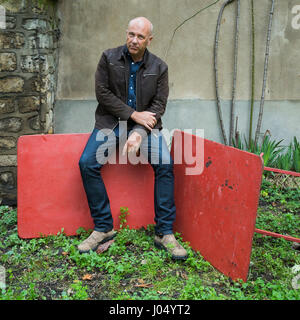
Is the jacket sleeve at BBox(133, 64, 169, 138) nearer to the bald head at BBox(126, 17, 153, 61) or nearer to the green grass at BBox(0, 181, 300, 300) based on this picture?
the bald head at BBox(126, 17, 153, 61)

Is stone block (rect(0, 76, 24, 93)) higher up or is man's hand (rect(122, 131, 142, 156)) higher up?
stone block (rect(0, 76, 24, 93))

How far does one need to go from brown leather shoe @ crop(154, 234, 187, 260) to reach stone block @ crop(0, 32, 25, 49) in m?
2.43

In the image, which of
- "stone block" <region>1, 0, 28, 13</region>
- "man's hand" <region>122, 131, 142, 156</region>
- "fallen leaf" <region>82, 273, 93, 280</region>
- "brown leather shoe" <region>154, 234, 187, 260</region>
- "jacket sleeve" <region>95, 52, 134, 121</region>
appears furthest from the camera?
"stone block" <region>1, 0, 28, 13</region>

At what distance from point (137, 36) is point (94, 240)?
168cm

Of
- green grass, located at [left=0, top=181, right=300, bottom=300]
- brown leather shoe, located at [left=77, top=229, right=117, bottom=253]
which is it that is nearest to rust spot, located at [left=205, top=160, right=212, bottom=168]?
green grass, located at [left=0, top=181, right=300, bottom=300]

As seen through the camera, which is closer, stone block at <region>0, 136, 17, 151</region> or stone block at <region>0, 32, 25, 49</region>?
stone block at <region>0, 32, 25, 49</region>

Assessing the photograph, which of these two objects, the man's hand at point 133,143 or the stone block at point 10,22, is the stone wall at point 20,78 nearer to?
the stone block at point 10,22

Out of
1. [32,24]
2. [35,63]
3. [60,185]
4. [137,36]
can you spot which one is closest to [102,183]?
[60,185]

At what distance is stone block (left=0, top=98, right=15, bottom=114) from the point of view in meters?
3.54

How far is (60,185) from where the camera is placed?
2930 mm

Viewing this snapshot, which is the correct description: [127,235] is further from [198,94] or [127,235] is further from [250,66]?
[250,66]

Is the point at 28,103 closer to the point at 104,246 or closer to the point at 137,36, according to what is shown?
the point at 137,36

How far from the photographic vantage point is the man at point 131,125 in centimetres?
273

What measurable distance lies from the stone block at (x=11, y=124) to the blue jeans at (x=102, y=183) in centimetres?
121
